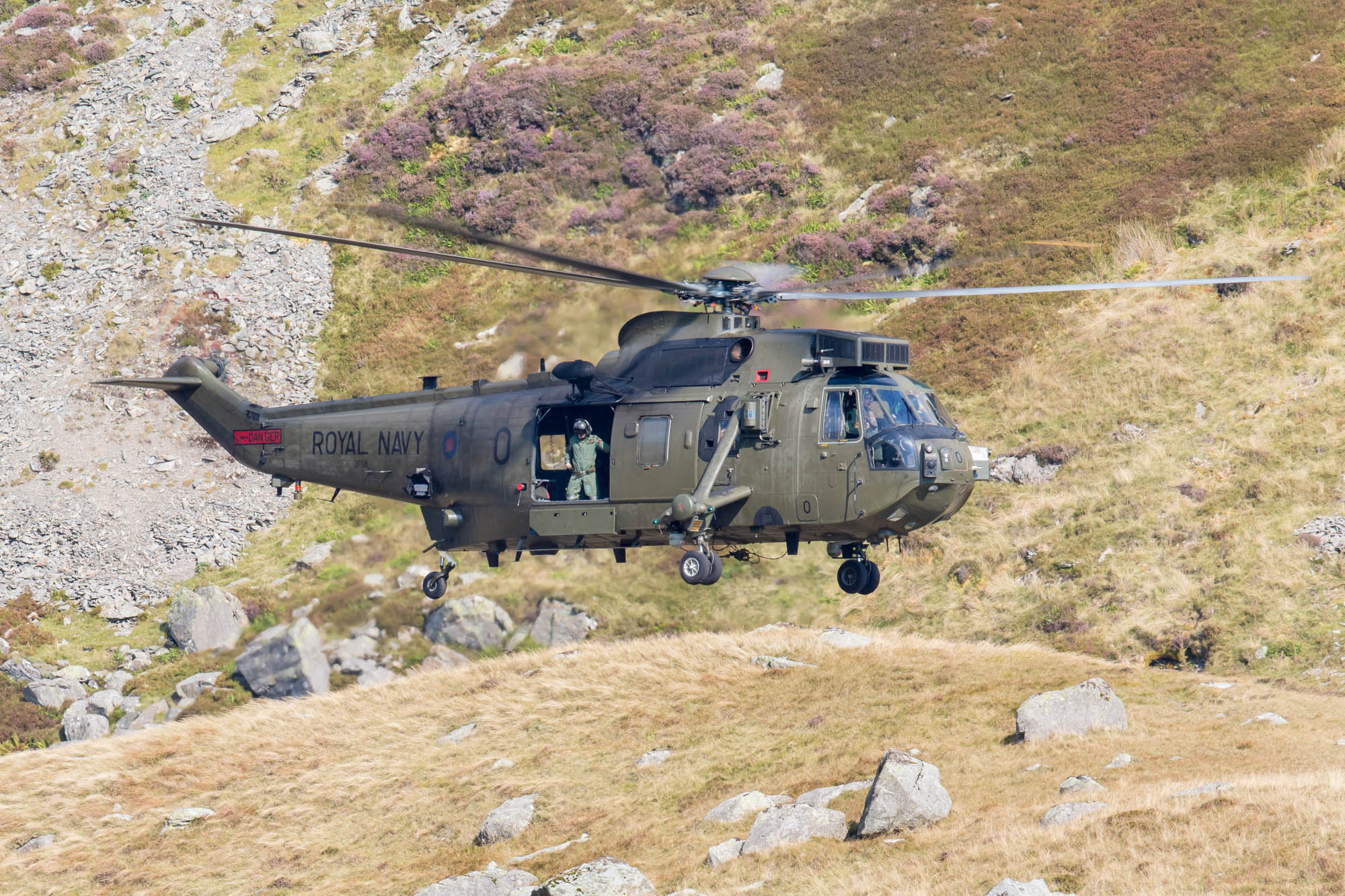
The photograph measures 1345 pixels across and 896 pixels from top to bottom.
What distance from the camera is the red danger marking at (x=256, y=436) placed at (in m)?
22.9

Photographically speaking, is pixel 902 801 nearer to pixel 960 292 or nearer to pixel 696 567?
pixel 696 567

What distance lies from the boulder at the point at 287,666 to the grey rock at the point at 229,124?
2413 centimetres

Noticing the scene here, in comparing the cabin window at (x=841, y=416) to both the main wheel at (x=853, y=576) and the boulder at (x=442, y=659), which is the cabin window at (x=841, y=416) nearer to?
the main wheel at (x=853, y=576)

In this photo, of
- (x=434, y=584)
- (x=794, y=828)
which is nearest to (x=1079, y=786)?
(x=794, y=828)

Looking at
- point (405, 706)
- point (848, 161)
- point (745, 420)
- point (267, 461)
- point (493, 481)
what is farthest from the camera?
point (848, 161)

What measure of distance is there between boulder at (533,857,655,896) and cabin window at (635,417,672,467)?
578 cm

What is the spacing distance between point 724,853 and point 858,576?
4.69 meters

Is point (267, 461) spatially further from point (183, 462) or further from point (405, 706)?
point (183, 462)

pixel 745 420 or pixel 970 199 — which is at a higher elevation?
pixel 970 199

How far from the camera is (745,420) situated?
57.2ft

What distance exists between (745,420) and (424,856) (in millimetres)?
7833

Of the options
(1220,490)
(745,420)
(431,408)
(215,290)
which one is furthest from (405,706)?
(215,290)

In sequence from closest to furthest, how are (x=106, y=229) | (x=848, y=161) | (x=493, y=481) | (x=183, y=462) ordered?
(x=493, y=481)
(x=183, y=462)
(x=848, y=161)
(x=106, y=229)

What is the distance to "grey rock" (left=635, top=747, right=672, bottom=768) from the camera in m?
20.4
